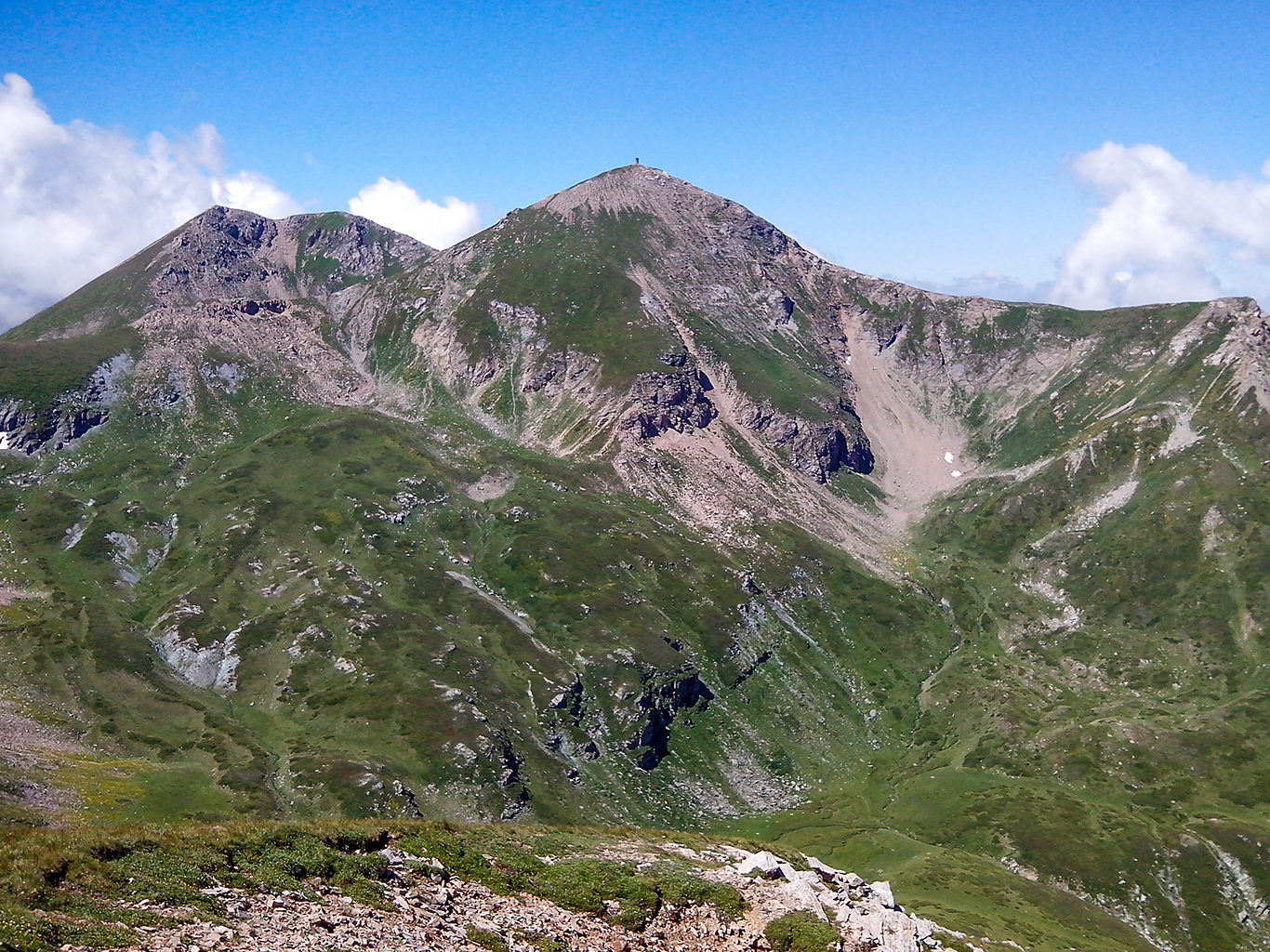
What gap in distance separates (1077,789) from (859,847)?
58.8 m

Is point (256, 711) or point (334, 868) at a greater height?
point (334, 868)

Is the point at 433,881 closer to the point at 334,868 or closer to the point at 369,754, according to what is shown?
the point at 334,868

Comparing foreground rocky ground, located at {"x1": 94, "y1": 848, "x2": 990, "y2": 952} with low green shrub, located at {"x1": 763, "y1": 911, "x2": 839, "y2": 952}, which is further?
low green shrub, located at {"x1": 763, "y1": 911, "x2": 839, "y2": 952}

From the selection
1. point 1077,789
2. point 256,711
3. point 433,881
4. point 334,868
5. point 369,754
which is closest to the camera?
point 334,868

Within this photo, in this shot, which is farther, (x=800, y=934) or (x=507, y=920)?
(x=800, y=934)

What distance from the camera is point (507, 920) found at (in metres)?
44.0

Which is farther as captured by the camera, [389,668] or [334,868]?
[389,668]

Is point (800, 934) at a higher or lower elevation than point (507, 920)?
higher

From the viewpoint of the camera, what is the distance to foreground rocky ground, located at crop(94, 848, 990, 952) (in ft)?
116

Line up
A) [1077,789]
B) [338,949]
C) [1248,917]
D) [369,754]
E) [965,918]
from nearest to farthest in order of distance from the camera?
[338,949], [965,918], [1248,917], [369,754], [1077,789]

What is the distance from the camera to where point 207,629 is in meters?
196

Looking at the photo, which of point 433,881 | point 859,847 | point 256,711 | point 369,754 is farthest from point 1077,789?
point 433,881

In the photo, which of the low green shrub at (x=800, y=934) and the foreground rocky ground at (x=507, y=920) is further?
the low green shrub at (x=800, y=934)

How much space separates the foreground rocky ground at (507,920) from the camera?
116 feet
